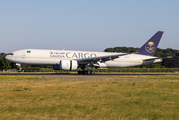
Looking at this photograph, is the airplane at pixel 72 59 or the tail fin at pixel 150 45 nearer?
the airplane at pixel 72 59

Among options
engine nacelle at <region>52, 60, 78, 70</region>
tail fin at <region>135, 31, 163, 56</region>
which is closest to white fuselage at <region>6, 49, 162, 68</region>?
engine nacelle at <region>52, 60, 78, 70</region>

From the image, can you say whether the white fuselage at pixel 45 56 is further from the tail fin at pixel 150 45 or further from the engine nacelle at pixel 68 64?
the tail fin at pixel 150 45

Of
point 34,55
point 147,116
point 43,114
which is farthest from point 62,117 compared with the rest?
point 34,55

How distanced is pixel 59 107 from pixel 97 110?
5.65ft

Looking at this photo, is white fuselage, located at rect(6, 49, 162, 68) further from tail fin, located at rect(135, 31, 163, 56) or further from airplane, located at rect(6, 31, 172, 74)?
tail fin, located at rect(135, 31, 163, 56)

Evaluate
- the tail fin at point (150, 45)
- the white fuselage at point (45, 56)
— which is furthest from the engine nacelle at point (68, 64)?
the tail fin at point (150, 45)

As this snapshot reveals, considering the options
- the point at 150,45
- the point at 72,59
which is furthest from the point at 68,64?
the point at 150,45

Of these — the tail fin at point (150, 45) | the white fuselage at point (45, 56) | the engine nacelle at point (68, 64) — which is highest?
the tail fin at point (150, 45)

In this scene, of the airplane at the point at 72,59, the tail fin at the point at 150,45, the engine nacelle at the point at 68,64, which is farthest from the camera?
the tail fin at the point at 150,45

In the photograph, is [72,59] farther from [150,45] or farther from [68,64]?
[150,45]

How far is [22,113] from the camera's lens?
26.3 ft

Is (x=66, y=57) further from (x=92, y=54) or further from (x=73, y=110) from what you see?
(x=73, y=110)

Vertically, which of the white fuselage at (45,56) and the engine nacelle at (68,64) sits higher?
the white fuselage at (45,56)

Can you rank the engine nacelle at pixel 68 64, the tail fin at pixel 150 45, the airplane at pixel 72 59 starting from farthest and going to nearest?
the tail fin at pixel 150 45
the airplane at pixel 72 59
the engine nacelle at pixel 68 64
